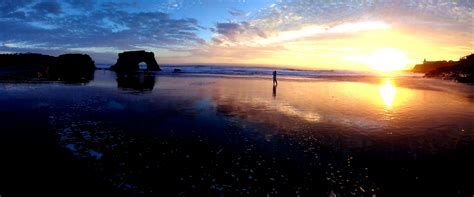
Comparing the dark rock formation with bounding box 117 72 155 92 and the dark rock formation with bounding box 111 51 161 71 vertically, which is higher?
the dark rock formation with bounding box 111 51 161 71

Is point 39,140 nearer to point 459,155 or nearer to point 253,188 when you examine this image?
point 253,188

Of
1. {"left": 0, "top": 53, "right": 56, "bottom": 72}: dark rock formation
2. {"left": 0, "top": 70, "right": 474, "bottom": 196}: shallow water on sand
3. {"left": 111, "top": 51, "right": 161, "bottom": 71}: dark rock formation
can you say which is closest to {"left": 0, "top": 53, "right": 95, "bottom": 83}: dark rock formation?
{"left": 0, "top": 53, "right": 56, "bottom": 72}: dark rock formation

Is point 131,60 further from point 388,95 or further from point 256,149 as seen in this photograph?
point 256,149

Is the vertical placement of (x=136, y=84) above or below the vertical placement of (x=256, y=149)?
above

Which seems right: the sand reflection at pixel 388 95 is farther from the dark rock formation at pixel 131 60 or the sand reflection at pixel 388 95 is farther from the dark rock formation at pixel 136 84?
the dark rock formation at pixel 131 60

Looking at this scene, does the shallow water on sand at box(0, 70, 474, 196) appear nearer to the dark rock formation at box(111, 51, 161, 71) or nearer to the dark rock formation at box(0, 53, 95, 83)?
the dark rock formation at box(0, 53, 95, 83)

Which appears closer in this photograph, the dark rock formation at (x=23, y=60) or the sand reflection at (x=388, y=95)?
the sand reflection at (x=388, y=95)

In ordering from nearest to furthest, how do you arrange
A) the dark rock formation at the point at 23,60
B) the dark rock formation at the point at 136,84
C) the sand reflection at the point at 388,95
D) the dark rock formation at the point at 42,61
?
1. the sand reflection at the point at 388,95
2. the dark rock formation at the point at 136,84
3. the dark rock formation at the point at 42,61
4. the dark rock formation at the point at 23,60

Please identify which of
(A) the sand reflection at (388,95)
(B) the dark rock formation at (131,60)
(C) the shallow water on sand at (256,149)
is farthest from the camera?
(B) the dark rock formation at (131,60)

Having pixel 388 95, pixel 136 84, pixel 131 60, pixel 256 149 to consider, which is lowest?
pixel 256 149

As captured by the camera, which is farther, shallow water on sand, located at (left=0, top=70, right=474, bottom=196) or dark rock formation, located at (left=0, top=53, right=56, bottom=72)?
dark rock formation, located at (left=0, top=53, right=56, bottom=72)

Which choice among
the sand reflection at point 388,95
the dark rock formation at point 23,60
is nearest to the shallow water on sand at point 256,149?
the sand reflection at point 388,95

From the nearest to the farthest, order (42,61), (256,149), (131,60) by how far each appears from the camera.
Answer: (256,149) → (131,60) → (42,61)

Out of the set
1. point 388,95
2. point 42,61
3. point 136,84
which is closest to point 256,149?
point 388,95
